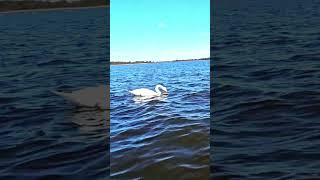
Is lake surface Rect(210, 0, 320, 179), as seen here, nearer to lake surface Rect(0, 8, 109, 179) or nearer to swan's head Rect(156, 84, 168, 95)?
swan's head Rect(156, 84, 168, 95)

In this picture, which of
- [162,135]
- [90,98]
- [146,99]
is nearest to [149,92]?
[146,99]

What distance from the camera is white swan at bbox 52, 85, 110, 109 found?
884 cm

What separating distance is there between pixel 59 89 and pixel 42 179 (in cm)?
616

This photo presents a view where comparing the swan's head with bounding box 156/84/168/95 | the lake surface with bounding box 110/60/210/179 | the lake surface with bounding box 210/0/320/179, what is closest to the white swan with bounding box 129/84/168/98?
the swan's head with bounding box 156/84/168/95

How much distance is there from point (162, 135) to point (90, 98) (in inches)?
124

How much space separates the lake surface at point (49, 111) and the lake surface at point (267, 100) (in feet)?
5.38

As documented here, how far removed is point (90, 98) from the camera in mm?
9414

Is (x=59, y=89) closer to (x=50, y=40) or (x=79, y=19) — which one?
(x=50, y=40)

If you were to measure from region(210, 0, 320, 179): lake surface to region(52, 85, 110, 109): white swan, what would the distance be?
6.35ft

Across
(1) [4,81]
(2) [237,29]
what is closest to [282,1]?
(2) [237,29]

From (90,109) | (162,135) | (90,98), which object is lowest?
(162,135)

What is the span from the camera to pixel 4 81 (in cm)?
1260

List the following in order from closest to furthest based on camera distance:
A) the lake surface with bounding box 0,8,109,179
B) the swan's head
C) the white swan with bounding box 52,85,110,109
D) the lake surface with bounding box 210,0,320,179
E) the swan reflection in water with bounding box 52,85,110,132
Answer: the lake surface with bounding box 210,0,320,179 < the lake surface with bounding box 0,8,109,179 < the swan reflection in water with bounding box 52,85,110,132 < the white swan with bounding box 52,85,110,109 < the swan's head

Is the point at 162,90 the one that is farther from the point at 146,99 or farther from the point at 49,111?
the point at 49,111
